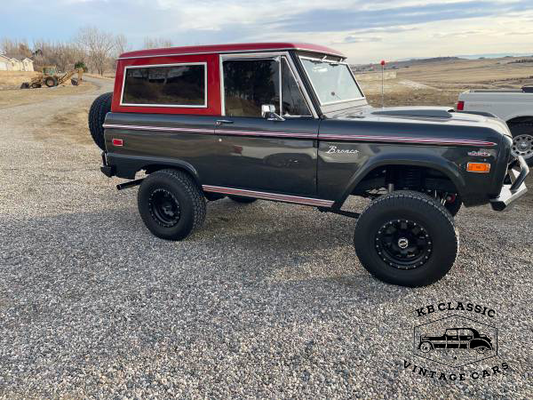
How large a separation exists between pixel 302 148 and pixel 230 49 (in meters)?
1.31

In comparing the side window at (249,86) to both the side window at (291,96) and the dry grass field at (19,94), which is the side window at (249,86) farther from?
the dry grass field at (19,94)

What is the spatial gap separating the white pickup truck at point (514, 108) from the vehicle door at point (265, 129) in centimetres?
513

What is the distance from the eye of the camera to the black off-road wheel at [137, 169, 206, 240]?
4.75m

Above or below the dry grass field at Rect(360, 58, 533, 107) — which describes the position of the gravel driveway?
below

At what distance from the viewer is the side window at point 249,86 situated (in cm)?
414

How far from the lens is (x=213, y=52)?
4.34 m

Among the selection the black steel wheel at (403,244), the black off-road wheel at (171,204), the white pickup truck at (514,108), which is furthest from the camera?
the white pickup truck at (514,108)

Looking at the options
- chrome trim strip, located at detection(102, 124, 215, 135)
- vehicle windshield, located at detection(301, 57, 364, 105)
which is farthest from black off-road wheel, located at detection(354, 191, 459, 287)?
chrome trim strip, located at detection(102, 124, 215, 135)

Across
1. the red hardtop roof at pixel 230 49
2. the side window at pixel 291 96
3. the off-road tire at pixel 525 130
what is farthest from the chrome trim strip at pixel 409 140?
the off-road tire at pixel 525 130

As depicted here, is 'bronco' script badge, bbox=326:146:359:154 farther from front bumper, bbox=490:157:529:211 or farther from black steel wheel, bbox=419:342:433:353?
black steel wheel, bbox=419:342:433:353

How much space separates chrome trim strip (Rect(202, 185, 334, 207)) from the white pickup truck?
16.8 feet

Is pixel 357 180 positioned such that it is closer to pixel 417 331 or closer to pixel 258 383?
pixel 417 331

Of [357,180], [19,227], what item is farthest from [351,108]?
[19,227]

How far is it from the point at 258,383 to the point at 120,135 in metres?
3.57
